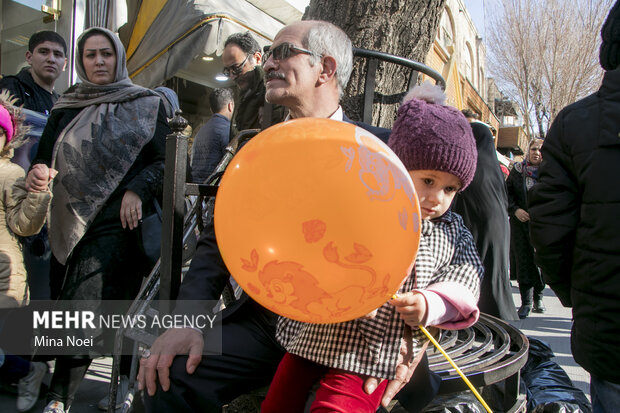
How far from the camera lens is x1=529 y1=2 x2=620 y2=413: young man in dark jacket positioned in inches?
61.8

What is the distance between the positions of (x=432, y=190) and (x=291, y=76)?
76 cm

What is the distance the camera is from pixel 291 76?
5.74 ft

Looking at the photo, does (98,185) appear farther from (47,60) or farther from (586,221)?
(586,221)

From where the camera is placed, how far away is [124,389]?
8.18ft

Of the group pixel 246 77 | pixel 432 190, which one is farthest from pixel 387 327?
pixel 246 77

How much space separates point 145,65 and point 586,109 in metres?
5.46

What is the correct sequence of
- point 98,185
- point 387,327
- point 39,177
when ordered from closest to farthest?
point 387,327 < point 39,177 < point 98,185

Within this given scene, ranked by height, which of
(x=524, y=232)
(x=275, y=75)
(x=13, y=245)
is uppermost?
(x=275, y=75)

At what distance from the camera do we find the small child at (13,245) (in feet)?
8.52

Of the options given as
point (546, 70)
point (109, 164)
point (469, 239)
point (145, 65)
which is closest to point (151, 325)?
point (109, 164)

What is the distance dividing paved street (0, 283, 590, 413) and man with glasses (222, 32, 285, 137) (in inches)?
77.2

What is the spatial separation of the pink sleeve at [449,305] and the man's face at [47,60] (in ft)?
11.8

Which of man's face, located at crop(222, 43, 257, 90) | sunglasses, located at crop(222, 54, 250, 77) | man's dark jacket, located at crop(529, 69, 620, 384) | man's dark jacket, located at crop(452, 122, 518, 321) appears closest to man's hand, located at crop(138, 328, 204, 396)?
man's dark jacket, located at crop(529, 69, 620, 384)

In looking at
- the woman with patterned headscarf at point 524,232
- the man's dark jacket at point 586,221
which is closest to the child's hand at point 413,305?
the man's dark jacket at point 586,221
